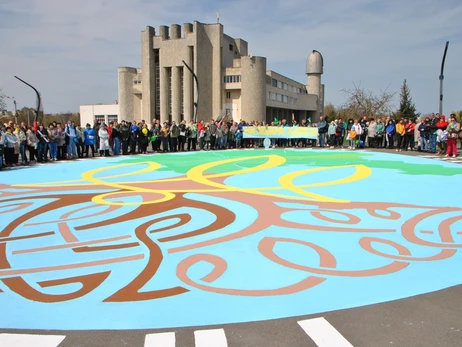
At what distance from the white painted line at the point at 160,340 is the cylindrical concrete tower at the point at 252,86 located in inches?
2827

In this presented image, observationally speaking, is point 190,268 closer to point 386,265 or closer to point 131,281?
point 131,281

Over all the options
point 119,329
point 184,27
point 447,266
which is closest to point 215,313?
point 119,329

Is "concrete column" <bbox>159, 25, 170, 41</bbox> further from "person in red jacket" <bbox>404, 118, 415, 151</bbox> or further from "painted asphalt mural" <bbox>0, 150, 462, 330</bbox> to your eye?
"painted asphalt mural" <bbox>0, 150, 462, 330</bbox>

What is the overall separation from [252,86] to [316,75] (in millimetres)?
31508

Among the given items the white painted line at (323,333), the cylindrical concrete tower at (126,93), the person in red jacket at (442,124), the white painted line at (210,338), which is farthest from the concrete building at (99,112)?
the white painted line at (323,333)

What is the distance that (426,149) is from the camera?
21484mm

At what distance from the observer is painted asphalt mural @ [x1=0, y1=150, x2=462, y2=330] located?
406cm

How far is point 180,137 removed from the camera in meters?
23.2

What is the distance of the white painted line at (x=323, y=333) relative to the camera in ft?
10.9

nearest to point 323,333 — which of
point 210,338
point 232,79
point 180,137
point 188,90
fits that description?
point 210,338

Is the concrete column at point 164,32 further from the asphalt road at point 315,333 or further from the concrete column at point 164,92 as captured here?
the asphalt road at point 315,333

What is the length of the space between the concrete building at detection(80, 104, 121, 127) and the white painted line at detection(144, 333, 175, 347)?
103 m

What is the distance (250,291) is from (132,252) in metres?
1.94

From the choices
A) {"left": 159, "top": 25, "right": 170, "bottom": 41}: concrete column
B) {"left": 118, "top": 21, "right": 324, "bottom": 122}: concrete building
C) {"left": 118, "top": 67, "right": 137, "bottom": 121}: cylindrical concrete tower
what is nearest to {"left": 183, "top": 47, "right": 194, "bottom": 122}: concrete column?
{"left": 118, "top": 21, "right": 324, "bottom": 122}: concrete building
